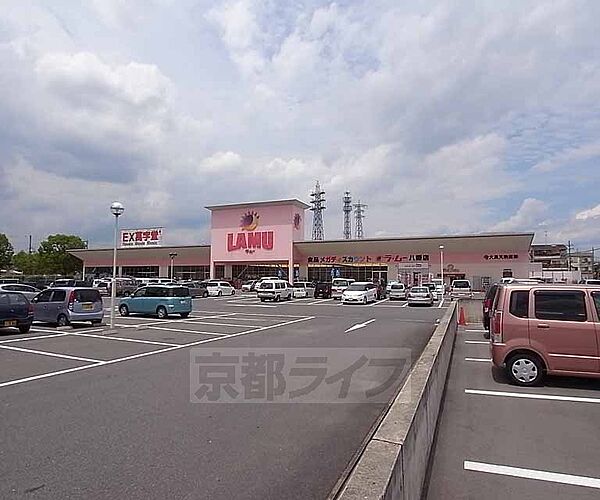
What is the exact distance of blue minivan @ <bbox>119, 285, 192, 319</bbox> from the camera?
78.0ft

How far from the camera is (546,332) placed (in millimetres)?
8648

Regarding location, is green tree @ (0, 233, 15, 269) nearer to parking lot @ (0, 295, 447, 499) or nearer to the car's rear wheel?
parking lot @ (0, 295, 447, 499)

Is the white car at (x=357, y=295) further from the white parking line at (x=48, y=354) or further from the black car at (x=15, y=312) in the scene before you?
the white parking line at (x=48, y=354)

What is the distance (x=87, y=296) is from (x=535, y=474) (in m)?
18.4

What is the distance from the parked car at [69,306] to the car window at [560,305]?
652 inches

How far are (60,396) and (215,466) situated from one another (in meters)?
4.20

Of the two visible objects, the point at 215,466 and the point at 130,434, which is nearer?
the point at 215,466

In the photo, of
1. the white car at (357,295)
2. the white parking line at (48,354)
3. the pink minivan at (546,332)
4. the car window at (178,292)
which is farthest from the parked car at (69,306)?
the white car at (357,295)

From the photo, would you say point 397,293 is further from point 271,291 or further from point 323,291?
point 271,291

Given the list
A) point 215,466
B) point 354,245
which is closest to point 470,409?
point 215,466

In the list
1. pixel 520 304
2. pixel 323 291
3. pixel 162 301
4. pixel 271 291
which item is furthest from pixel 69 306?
pixel 323 291

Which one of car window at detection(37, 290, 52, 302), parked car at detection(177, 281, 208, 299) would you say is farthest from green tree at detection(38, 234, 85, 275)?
car window at detection(37, 290, 52, 302)

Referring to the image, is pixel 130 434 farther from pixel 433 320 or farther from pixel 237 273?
pixel 237 273

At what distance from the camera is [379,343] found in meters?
14.8
